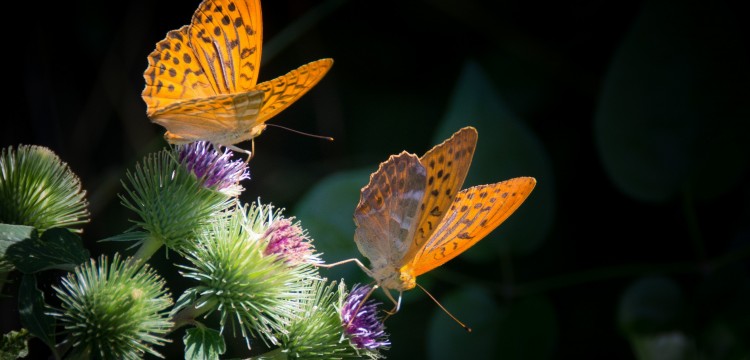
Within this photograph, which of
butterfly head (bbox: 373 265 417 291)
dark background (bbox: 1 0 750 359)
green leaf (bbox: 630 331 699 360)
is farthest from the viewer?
dark background (bbox: 1 0 750 359)

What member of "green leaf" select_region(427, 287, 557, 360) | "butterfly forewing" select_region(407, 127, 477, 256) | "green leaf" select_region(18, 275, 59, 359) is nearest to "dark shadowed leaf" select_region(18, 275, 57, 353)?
"green leaf" select_region(18, 275, 59, 359)

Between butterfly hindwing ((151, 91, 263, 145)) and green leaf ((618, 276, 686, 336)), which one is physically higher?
butterfly hindwing ((151, 91, 263, 145))

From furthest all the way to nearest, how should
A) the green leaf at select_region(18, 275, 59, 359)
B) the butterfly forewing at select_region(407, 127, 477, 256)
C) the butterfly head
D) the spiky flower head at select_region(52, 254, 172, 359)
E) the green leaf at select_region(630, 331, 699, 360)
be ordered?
the green leaf at select_region(630, 331, 699, 360) < the butterfly head < the butterfly forewing at select_region(407, 127, 477, 256) < the spiky flower head at select_region(52, 254, 172, 359) < the green leaf at select_region(18, 275, 59, 359)

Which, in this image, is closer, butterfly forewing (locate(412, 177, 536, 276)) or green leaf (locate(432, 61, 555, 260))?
butterfly forewing (locate(412, 177, 536, 276))

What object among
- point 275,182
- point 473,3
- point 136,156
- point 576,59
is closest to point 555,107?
point 576,59

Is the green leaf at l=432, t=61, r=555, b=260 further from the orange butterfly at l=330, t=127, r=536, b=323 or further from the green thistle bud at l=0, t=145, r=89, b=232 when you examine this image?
the green thistle bud at l=0, t=145, r=89, b=232

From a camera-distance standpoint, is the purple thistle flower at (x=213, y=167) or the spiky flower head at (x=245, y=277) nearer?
the spiky flower head at (x=245, y=277)

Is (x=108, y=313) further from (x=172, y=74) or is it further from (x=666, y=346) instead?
(x=666, y=346)

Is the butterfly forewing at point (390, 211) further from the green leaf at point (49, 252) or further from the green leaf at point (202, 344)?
the green leaf at point (49, 252)

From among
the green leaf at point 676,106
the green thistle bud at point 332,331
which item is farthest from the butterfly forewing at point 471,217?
the green leaf at point 676,106
